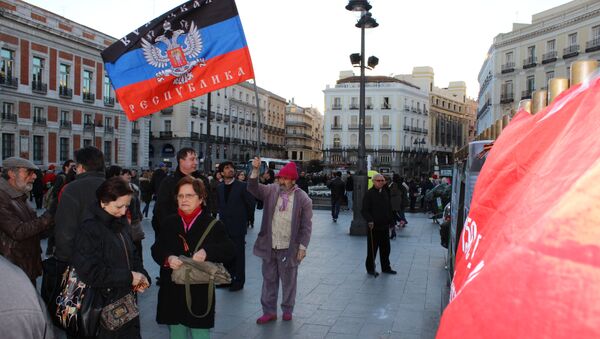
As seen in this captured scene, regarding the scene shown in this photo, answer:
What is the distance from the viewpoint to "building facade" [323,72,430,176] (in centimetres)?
7288

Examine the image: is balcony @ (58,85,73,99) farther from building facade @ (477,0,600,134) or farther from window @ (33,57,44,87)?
building facade @ (477,0,600,134)

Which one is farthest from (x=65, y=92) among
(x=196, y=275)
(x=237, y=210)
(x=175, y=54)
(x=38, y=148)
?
(x=196, y=275)

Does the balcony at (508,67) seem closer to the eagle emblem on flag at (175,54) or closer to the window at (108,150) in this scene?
the window at (108,150)

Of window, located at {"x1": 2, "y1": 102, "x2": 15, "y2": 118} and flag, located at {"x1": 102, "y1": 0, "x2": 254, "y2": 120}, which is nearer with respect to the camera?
flag, located at {"x1": 102, "y1": 0, "x2": 254, "y2": 120}

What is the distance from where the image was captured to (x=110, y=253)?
3189 millimetres

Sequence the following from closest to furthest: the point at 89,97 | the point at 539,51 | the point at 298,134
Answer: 1. the point at 89,97
2. the point at 539,51
3. the point at 298,134

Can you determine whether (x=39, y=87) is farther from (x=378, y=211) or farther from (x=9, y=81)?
(x=378, y=211)

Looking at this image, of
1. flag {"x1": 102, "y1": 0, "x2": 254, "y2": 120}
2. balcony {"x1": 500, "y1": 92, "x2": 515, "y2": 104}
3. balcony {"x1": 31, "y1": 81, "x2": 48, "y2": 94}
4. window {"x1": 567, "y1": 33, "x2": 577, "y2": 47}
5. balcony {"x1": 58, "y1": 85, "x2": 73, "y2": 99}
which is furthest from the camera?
balcony {"x1": 500, "y1": 92, "x2": 515, "y2": 104}

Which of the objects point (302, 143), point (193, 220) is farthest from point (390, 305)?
point (302, 143)

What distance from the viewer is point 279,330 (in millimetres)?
5176

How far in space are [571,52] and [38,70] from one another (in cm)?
3975

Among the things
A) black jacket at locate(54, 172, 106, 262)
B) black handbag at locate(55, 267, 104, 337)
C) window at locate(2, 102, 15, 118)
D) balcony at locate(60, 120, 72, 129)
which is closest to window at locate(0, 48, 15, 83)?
window at locate(2, 102, 15, 118)

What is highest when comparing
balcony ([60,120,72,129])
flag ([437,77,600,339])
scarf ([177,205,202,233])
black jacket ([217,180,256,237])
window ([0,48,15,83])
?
window ([0,48,15,83])

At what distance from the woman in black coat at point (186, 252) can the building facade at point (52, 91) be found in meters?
34.0
